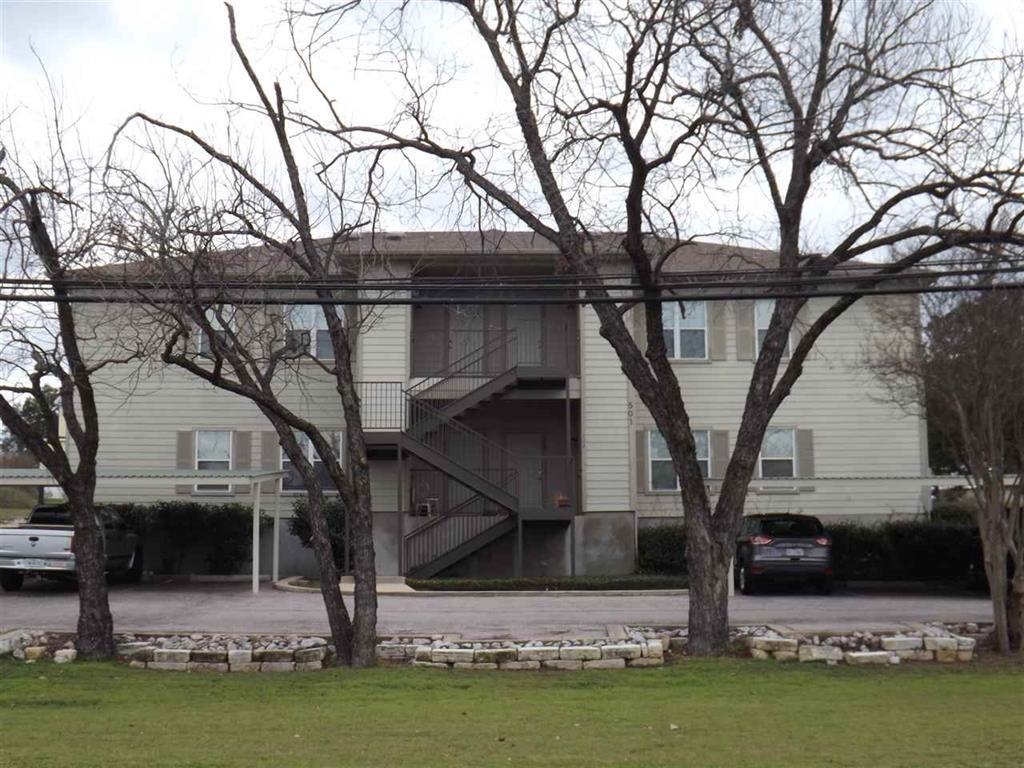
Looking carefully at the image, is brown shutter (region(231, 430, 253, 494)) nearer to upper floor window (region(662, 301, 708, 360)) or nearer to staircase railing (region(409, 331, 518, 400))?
staircase railing (region(409, 331, 518, 400))

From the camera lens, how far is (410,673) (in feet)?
41.8

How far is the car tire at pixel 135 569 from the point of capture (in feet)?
80.8

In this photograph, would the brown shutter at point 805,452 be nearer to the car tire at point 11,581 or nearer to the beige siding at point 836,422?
the beige siding at point 836,422

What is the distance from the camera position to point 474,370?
86.6 ft

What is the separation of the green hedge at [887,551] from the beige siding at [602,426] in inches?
51.3

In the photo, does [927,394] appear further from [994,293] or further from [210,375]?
[210,375]

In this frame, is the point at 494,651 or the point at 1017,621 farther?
the point at 1017,621

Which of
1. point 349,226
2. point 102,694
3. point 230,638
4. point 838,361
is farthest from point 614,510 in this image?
point 102,694

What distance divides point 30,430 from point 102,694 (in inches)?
150

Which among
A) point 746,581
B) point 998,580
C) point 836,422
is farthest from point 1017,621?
point 836,422

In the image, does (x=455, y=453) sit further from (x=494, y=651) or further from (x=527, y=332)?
(x=494, y=651)

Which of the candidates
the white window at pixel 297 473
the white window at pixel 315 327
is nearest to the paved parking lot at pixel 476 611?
the white window at pixel 297 473

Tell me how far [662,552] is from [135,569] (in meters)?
12.2

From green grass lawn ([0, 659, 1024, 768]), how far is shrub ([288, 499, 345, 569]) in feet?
40.4
